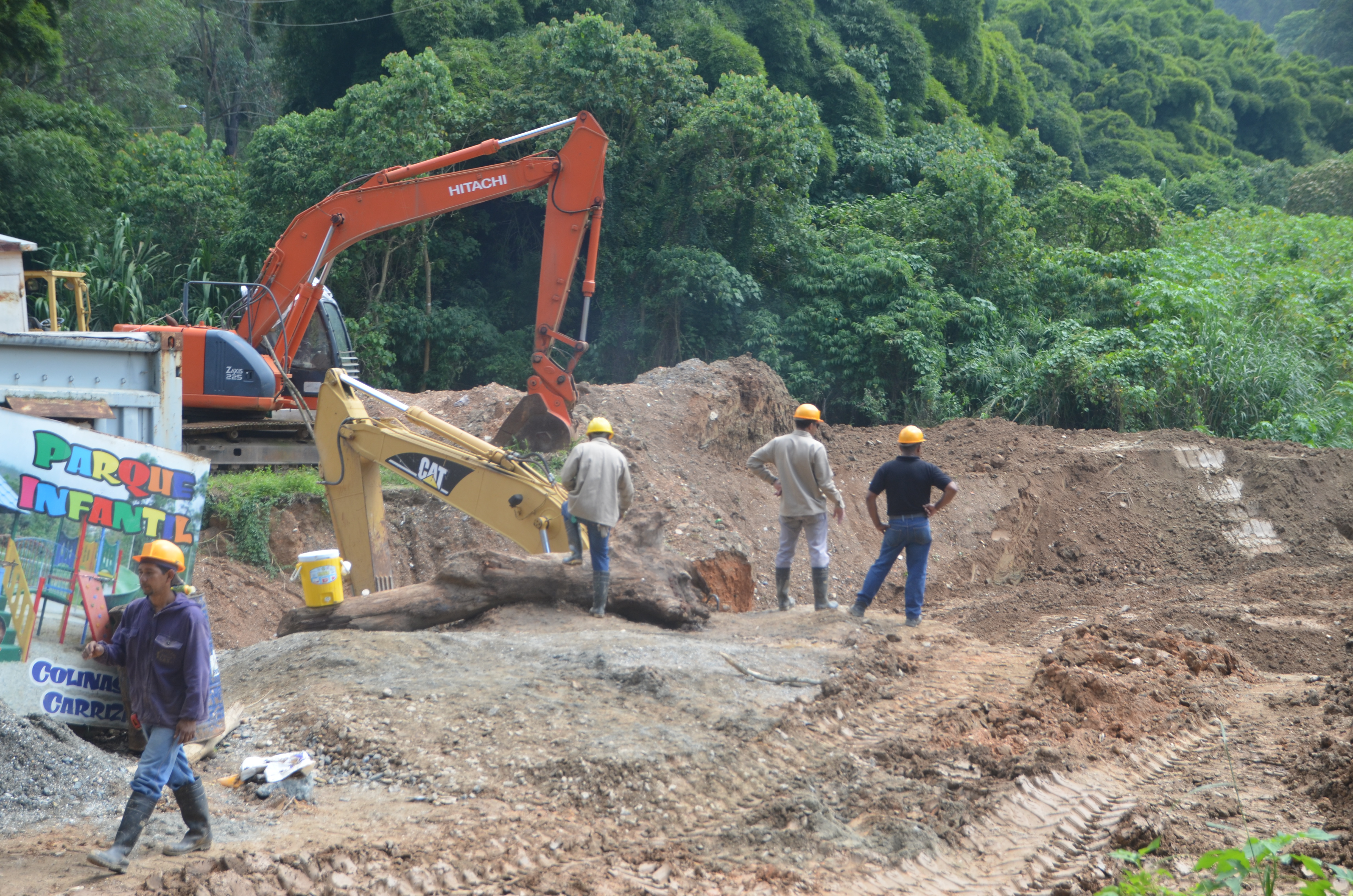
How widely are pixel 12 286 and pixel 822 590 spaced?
25.6 feet

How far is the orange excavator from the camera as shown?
421 inches

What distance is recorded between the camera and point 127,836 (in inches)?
165

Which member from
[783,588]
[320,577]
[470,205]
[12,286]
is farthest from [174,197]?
[783,588]

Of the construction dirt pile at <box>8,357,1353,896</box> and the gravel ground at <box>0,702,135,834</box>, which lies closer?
the construction dirt pile at <box>8,357,1353,896</box>

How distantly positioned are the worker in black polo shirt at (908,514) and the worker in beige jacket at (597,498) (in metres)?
2.10

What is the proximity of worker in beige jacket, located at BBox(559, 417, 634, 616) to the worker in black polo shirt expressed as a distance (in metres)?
2.10

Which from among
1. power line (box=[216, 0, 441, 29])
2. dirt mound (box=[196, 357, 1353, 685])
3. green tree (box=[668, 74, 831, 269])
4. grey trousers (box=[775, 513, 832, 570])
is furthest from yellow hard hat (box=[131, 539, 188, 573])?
power line (box=[216, 0, 441, 29])

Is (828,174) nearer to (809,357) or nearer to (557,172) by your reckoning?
(809,357)

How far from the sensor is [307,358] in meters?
12.0

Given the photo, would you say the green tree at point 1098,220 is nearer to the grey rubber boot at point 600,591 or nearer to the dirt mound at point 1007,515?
the dirt mound at point 1007,515

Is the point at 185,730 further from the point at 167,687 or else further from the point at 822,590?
the point at 822,590

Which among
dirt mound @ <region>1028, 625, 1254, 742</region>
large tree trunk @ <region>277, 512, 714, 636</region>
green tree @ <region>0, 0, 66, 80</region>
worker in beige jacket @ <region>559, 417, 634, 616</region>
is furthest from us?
green tree @ <region>0, 0, 66, 80</region>

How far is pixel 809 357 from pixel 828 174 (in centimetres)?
646

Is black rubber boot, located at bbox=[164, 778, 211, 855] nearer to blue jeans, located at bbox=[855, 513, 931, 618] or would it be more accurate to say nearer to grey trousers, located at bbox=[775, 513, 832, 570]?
grey trousers, located at bbox=[775, 513, 832, 570]
